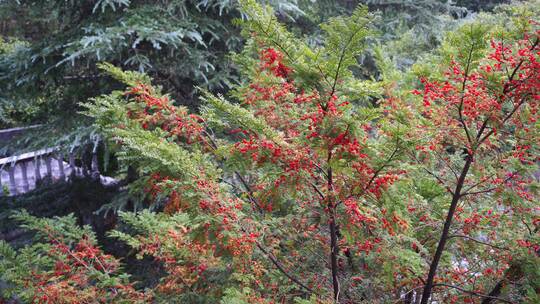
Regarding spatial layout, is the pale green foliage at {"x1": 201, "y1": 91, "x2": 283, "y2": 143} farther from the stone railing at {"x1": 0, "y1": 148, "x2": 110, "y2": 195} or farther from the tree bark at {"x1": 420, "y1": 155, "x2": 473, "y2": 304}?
the stone railing at {"x1": 0, "y1": 148, "x2": 110, "y2": 195}

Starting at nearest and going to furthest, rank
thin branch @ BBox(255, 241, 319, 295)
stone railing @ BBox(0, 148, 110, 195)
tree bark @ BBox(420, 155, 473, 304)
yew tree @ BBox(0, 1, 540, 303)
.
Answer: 1. yew tree @ BBox(0, 1, 540, 303)
2. tree bark @ BBox(420, 155, 473, 304)
3. thin branch @ BBox(255, 241, 319, 295)
4. stone railing @ BBox(0, 148, 110, 195)

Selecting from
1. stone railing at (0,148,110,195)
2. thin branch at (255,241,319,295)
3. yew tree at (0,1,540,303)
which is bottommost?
stone railing at (0,148,110,195)

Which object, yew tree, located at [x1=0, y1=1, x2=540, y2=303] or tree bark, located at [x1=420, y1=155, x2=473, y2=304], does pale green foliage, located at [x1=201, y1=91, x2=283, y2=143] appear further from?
tree bark, located at [x1=420, y1=155, x2=473, y2=304]

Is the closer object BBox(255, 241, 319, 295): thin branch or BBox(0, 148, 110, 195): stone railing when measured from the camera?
BBox(255, 241, 319, 295): thin branch

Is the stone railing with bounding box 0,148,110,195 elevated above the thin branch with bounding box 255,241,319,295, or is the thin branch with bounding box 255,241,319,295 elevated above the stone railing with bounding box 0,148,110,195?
the thin branch with bounding box 255,241,319,295

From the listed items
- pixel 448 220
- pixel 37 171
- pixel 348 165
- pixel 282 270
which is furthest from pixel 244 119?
pixel 37 171

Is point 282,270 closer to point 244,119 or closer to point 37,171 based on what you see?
point 244,119

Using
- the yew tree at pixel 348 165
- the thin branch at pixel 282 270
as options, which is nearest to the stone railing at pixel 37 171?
the yew tree at pixel 348 165

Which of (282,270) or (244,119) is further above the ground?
(244,119)

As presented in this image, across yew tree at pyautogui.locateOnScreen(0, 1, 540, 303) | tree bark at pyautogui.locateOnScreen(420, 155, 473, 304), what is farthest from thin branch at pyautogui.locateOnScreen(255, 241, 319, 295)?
tree bark at pyautogui.locateOnScreen(420, 155, 473, 304)

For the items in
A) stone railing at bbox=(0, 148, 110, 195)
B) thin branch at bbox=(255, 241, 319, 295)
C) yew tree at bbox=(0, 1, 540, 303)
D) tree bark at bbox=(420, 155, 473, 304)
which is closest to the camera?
yew tree at bbox=(0, 1, 540, 303)

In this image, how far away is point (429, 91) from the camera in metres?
1.75

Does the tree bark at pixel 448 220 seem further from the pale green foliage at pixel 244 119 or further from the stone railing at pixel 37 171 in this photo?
the stone railing at pixel 37 171

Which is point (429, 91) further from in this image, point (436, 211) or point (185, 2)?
point (185, 2)
